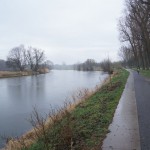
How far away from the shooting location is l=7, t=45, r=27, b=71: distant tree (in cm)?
12106

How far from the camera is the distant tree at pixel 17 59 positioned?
12106 centimetres

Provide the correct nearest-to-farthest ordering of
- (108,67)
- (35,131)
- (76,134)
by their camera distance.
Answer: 1. (35,131)
2. (76,134)
3. (108,67)

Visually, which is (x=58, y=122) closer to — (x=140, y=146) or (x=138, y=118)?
(x=138, y=118)

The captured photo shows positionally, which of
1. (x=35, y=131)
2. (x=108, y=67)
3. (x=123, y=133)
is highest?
(x=108, y=67)

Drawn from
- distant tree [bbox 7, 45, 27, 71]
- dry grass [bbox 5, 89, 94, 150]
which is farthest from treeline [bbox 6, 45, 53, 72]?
dry grass [bbox 5, 89, 94, 150]

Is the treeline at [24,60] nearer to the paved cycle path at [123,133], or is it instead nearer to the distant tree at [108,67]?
the distant tree at [108,67]

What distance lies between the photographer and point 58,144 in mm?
7766

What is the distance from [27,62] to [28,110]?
345 feet

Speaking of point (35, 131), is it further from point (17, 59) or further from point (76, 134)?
point (17, 59)

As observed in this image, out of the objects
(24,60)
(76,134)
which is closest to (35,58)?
(24,60)

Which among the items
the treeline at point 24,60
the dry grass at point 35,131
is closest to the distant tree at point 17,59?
the treeline at point 24,60

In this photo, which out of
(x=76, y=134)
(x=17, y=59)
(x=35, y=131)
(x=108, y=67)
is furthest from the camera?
(x=17, y=59)

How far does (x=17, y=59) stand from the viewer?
123 meters

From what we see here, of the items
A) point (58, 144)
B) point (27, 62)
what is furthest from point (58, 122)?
point (27, 62)
